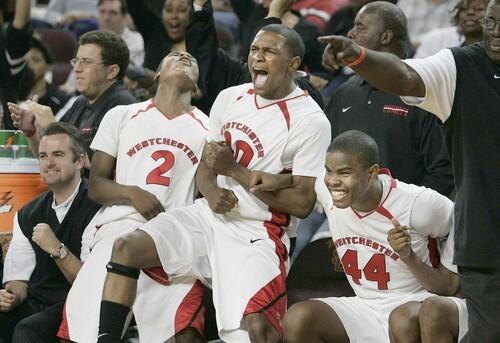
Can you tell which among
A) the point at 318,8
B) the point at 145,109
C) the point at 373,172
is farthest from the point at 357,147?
the point at 318,8

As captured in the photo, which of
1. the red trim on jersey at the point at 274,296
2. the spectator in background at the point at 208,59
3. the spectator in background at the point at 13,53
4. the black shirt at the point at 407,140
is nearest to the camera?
the red trim on jersey at the point at 274,296

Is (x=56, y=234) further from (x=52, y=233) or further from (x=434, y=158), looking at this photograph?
(x=434, y=158)

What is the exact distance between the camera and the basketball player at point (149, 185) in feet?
17.7

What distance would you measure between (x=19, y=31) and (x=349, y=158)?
3255 millimetres

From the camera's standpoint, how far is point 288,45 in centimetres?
559

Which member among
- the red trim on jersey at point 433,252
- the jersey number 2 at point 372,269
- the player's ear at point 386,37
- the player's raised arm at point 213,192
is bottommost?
the jersey number 2 at point 372,269

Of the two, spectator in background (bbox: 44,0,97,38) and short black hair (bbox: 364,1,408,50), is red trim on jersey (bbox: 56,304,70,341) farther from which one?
→ spectator in background (bbox: 44,0,97,38)

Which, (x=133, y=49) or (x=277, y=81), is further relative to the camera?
(x=133, y=49)

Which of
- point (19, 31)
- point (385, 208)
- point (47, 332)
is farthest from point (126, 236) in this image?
point (19, 31)

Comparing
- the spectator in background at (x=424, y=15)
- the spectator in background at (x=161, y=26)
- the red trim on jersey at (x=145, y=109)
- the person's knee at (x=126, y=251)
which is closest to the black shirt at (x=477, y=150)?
the person's knee at (x=126, y=251)

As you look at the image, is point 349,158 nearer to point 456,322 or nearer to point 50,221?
point 456,322

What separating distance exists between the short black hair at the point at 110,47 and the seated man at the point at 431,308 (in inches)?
102

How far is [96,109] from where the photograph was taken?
21.3 ft

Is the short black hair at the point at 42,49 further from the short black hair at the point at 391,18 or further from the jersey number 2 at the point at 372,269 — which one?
the jersey number 2 at the point at 372,269
